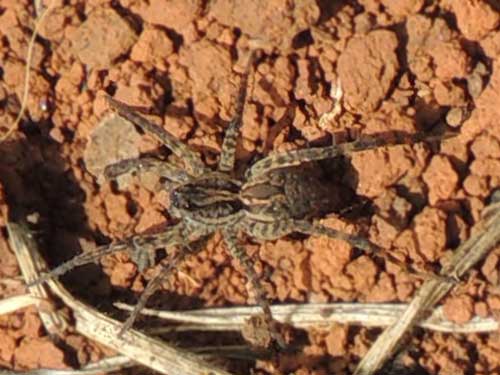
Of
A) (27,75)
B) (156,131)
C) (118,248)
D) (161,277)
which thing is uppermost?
(27,75)

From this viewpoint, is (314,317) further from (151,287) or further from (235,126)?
(235,126)

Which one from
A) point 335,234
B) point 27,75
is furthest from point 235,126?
point 27,75

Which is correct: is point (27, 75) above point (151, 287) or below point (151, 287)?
above

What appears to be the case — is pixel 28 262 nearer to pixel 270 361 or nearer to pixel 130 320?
pixel 130 320

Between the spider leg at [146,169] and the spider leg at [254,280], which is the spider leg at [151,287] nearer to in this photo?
the spider leg at [254,280]

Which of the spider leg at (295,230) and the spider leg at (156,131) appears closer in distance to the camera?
the spider leg at (295,230)

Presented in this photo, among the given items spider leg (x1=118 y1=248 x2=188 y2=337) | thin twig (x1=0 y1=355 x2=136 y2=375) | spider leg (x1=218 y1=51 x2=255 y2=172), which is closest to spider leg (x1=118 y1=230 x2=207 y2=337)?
spider leg (x1=118 y1=248 x2=188 y2=337)

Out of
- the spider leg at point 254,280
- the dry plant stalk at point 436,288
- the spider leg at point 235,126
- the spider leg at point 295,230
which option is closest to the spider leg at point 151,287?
the spider leg at point 254,280
